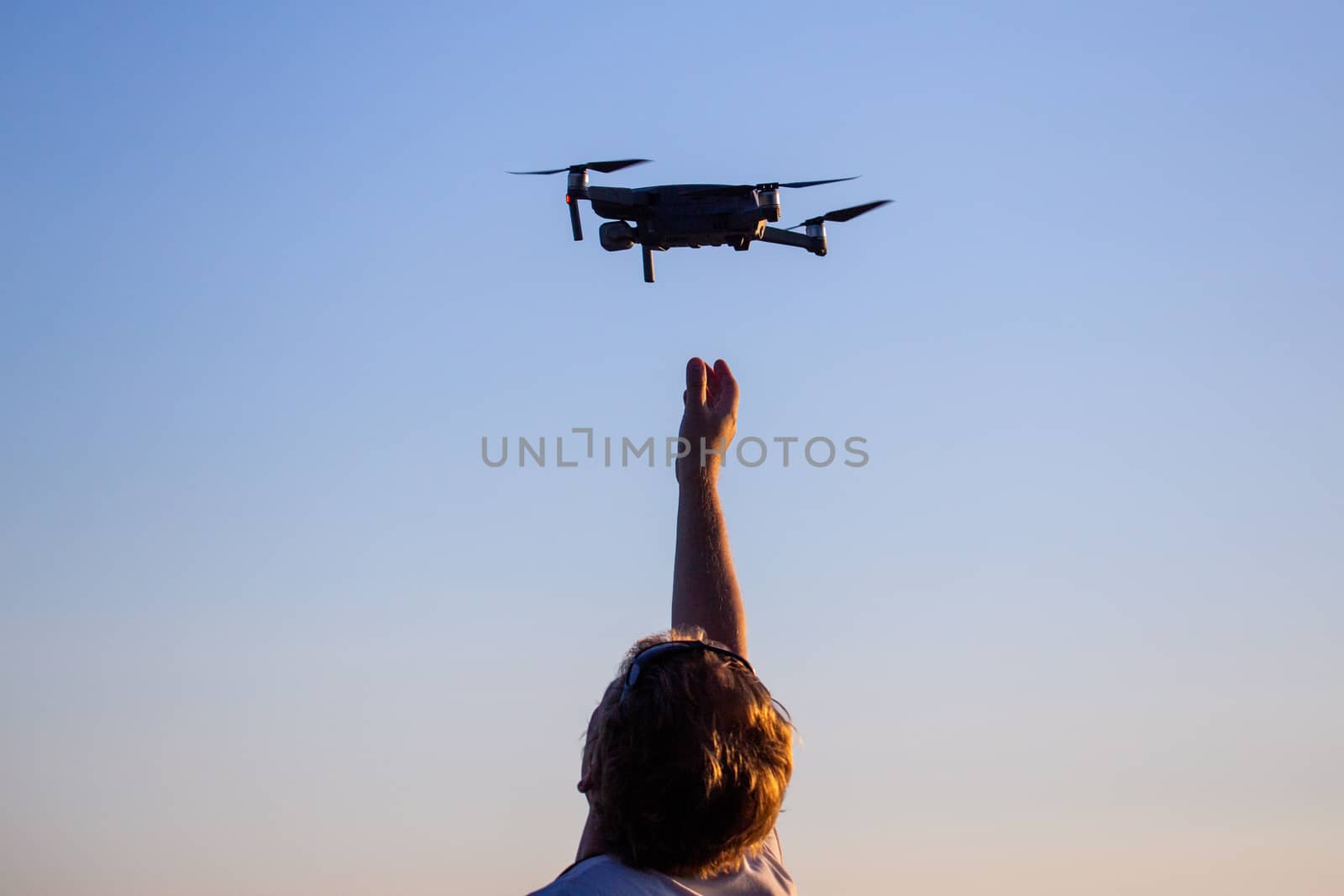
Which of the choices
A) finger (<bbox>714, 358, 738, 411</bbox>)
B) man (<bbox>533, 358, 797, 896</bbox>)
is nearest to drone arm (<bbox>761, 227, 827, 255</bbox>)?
finger (<bbox>714, 358, 738, 411</bbox>)

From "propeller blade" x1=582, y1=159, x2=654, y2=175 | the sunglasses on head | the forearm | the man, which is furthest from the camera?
"propeller blade" x1=582, y1=159, x2=654, y2=175

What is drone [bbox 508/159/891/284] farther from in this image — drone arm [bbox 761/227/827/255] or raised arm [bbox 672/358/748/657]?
raised arm [bbox 672/358/748/657]

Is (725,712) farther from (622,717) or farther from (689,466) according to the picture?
(689,466)

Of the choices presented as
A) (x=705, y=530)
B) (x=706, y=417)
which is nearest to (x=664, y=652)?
(x=705, y=530)

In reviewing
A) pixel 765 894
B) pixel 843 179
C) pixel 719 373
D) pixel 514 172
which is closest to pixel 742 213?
pixel 843 179

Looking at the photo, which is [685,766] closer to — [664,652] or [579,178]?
[664,652]

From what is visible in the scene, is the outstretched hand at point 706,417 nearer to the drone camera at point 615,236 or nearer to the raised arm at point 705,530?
the raised arm at point 705,530
